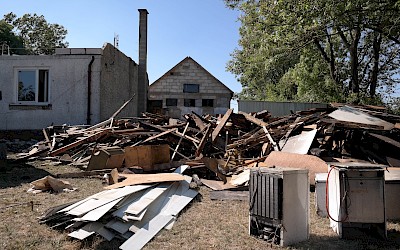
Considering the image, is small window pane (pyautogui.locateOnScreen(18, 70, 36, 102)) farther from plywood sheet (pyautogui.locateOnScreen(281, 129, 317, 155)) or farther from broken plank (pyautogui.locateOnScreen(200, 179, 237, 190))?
plywood sheet (pyautogui.locateOnScreen(281, 129, 317, 155))

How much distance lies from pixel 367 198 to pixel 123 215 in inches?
133

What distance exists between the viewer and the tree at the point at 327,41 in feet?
40.9

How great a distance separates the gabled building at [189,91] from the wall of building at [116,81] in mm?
16007

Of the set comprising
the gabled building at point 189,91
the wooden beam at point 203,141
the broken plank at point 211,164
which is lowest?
the broken plank at point 211,164

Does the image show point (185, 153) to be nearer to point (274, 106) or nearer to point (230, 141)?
point (230, 141)

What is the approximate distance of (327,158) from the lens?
8125 millimetres

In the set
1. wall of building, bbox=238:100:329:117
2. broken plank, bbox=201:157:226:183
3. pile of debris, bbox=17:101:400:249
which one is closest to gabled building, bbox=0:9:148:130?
pile of debris, bbox=17:101:400:249

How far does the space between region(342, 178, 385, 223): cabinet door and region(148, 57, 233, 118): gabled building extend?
3285cm

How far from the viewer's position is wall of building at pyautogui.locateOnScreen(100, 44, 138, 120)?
15.6 m

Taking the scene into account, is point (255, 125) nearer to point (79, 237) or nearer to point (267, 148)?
point (267, 148)

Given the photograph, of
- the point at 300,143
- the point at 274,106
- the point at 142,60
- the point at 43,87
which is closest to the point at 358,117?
the point at 300,143

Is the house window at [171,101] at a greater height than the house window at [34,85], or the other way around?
the house window at [171,101]

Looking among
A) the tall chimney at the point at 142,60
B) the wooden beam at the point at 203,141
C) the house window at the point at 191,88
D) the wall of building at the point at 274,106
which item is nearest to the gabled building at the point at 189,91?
the house window at the point at 191,88

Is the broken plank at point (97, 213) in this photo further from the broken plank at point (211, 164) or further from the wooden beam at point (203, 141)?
the wooden beam at point (203, 141)
